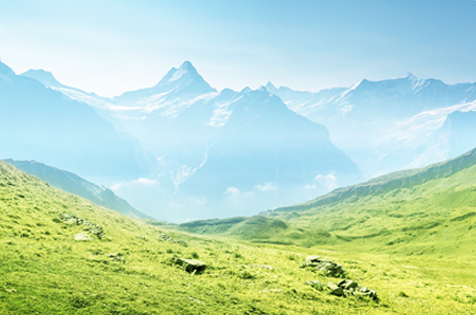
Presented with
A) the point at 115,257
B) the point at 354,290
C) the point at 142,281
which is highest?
the point at 115,257

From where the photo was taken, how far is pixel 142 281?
20969 mm

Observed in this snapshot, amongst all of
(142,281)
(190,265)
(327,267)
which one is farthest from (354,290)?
(142,281)

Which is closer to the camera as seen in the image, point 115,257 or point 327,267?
point 115,257

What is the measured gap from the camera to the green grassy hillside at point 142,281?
53.3 ft

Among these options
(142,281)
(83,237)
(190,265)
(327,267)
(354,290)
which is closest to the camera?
(142,281)

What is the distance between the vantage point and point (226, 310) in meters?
19.4

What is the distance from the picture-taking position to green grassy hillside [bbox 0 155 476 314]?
16.2 metres

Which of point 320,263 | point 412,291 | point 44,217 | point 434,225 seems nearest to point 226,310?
point 320,263

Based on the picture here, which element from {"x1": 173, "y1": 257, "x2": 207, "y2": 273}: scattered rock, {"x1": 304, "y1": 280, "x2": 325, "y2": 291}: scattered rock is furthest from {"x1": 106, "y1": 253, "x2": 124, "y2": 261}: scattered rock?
{"x1": 304, "y1": 280, "x2": 325, "y2": 291}: scattered rock

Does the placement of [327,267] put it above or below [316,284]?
above

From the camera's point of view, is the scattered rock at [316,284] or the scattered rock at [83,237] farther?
the scattered rock at [83,237]

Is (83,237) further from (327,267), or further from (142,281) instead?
(327,267)

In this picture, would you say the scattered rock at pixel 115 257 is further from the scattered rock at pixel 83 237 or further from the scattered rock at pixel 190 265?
the scattered rock at pixel 83 237

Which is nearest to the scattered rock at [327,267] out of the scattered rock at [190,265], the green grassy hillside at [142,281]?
the green grassy hillside at [142,281]
